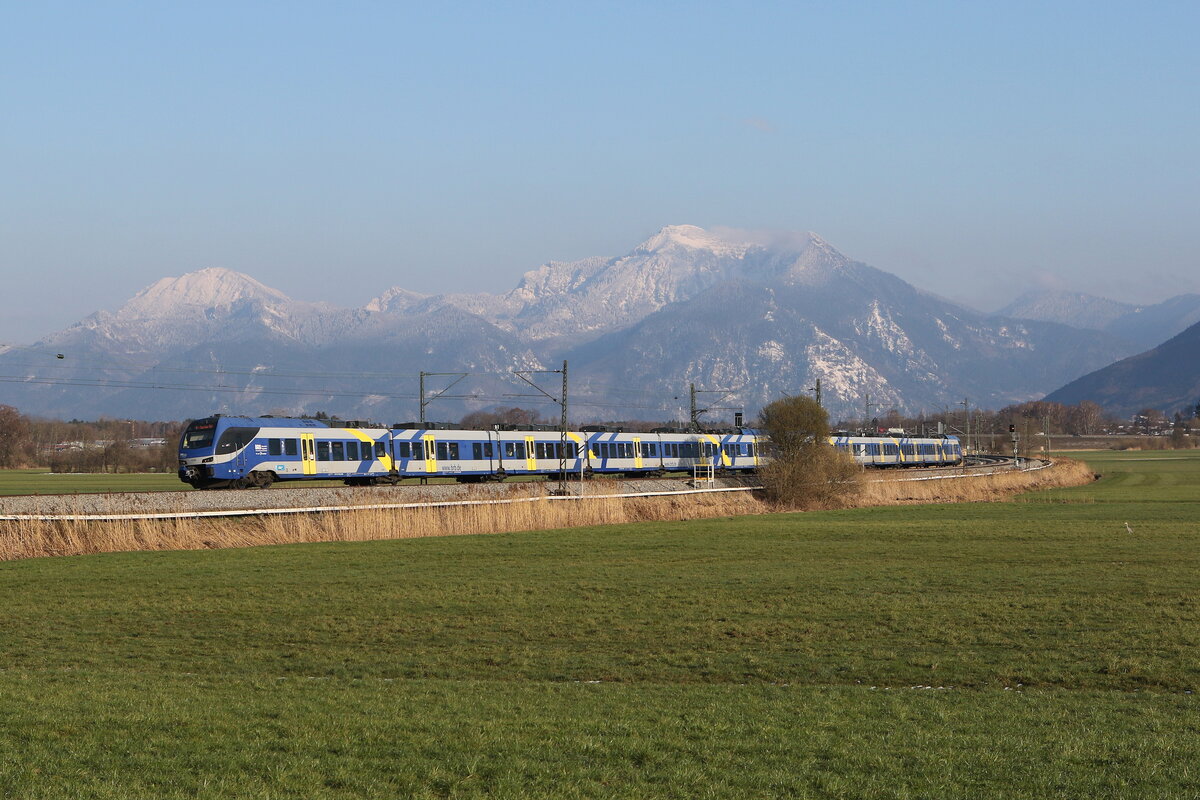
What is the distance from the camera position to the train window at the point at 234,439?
52.3 m

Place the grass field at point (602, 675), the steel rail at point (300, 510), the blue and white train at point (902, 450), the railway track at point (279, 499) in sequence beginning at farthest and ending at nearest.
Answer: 1. the blue and white train at point (902, 450)
2. the railway track at point (279, 499)
3. the steel rail at point (300, 510)
4. the grass field at point (602, 675)

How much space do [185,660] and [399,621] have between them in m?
4.87

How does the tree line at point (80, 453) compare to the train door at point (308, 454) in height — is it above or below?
above

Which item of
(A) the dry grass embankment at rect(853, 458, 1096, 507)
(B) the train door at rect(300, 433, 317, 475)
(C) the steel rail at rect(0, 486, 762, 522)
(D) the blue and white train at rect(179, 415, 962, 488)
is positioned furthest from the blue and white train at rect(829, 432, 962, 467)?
(B) the train door at rect(300, 433, 317, 475)

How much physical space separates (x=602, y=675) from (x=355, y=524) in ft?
89.0

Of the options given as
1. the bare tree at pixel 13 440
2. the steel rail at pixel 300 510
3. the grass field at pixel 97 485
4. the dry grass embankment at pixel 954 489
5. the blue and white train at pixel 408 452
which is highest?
the bare tree at pixel 13 440

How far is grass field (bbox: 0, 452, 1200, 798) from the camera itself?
10727mm

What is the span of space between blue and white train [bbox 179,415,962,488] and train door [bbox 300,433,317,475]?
45 millimetres

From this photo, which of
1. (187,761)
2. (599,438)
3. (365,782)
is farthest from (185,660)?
(599,438)

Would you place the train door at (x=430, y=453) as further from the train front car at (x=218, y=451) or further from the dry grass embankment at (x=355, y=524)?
the train front car at (x=218, y=451)

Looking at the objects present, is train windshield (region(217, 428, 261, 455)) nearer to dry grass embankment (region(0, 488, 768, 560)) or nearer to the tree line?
dry grass embankment (region(0, 488, 768, 560))

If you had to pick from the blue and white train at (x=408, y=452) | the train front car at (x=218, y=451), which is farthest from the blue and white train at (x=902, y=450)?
the train front car at (x=218, y=451)

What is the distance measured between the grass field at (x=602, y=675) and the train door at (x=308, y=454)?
20.2m

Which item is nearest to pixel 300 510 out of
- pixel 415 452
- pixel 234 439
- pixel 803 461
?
pixel 234 439
